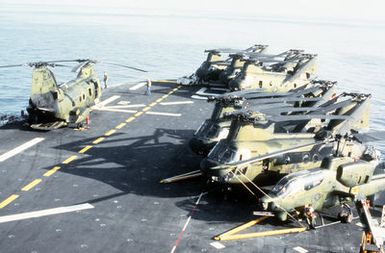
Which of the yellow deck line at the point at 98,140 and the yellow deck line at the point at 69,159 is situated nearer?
the yellow deck line at the point at 69,159

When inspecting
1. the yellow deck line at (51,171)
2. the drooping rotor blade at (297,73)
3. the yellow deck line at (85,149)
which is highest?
the drooping rotor blade at (297,73)

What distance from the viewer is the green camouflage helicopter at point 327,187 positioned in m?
17.5

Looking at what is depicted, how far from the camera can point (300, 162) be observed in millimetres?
20594

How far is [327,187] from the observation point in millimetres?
18281

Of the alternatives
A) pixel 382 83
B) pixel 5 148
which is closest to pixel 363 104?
pixel 5 148

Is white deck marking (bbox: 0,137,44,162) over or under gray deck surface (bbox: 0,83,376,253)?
under

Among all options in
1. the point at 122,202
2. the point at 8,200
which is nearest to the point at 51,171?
the point at 8,200

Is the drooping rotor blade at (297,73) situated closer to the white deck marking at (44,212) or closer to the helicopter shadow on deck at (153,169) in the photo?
the helicopter shadow on deck at (153,169)

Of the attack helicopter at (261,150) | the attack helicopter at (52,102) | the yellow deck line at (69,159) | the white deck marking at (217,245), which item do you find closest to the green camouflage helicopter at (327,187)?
the attack helicopter at (261,150)

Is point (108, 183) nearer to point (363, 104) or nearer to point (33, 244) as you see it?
point (33, 244)

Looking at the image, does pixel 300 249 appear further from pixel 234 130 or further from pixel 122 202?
pixel 122 202

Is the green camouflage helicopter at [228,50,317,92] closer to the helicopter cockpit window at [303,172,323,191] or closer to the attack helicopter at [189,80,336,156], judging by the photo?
the attack helicopter at [189,80,336,156]

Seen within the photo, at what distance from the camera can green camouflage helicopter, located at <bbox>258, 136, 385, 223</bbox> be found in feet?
57.4

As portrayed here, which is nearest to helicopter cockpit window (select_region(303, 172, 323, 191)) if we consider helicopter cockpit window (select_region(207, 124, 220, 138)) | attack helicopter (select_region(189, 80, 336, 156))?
attack helicopter (select_region(189, 80, 336, 156))
